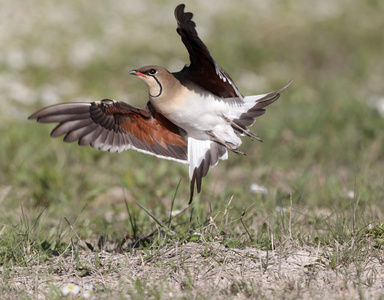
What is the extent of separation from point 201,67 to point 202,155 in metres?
0.69

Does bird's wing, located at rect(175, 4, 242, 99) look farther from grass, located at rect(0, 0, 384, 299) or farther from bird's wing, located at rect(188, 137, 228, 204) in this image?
grass, located at rect(0, 0, 384, 299)

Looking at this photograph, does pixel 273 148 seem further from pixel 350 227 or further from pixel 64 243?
pixel 64 243

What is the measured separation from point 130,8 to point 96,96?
387 cm

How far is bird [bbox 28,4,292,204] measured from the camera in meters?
3.22

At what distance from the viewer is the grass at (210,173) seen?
2.99 metres

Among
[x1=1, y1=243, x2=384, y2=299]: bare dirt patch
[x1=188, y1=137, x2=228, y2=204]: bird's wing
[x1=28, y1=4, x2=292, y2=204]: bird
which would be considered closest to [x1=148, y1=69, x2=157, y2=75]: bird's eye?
[x1=28, y1=4, x2=292, y2=204]: bird

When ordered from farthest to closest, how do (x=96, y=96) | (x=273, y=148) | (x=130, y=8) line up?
1. (x=130, y=8)
2. (x=96, y=96)
3. (x=273, y=148)

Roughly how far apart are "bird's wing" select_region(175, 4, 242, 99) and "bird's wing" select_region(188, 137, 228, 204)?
0.39 meters

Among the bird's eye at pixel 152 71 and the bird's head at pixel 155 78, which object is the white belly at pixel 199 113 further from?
the bird's eye at pixel 152 71

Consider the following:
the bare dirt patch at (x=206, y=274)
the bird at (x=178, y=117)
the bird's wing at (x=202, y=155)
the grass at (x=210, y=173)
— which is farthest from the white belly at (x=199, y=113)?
the bare dirt patch at (x=206, y=274)

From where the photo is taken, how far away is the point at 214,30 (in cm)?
931

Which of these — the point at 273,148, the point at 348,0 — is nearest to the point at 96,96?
the point at 273,148

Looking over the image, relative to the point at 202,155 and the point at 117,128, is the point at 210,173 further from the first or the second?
the point at 117,128

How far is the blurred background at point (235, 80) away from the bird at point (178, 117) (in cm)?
32
